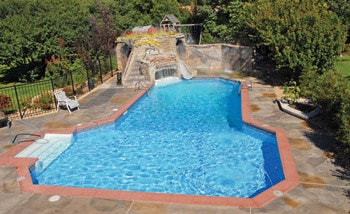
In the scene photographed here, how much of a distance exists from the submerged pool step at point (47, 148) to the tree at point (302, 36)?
11937mm

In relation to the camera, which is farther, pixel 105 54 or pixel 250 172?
pixel 105 54

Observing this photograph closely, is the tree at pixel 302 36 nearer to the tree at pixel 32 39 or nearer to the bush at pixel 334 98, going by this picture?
the bush at pixel 334 98

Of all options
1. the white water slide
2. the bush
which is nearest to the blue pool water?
the bush

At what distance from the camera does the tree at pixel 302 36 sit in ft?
56.5

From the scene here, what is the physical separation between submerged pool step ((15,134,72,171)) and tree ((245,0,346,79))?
1194 cm

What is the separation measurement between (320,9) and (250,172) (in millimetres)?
13858

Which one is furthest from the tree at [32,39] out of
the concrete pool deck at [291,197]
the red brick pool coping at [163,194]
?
the red brick pool coping at [163,194]

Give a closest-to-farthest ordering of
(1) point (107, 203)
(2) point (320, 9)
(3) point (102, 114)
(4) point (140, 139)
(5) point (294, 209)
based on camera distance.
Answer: (5) point (294, 209), (1) point (107, 203), (4) point (140, 139), (3) point (102, 114), (2) point (320, 9)

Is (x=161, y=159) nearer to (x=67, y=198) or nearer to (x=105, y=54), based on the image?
(x=67, y=198)

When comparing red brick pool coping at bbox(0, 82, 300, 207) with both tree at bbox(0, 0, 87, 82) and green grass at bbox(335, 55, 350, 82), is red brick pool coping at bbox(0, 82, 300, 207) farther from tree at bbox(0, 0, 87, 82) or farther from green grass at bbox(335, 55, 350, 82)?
tree at bbox(0, 0, 87, 82)

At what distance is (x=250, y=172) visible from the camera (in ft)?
34.2

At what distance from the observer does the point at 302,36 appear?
57.4 ft

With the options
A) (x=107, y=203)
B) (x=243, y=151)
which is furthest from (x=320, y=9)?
(x=107, y=203)

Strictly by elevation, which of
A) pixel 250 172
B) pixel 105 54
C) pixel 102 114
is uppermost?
pixel 105 54
